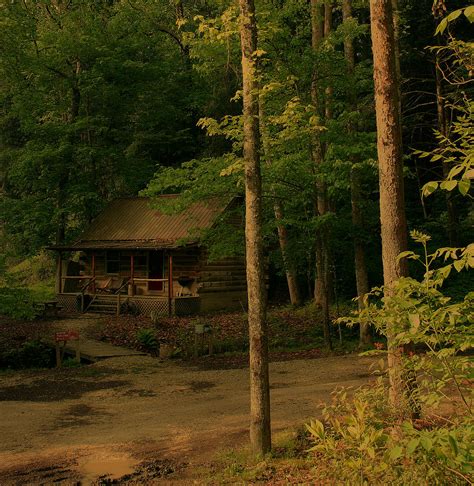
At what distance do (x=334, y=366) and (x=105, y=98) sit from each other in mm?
25433

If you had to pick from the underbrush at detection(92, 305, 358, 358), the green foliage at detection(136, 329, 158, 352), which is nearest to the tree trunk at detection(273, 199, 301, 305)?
the underbrush at detection(92, 305, 358, 358)

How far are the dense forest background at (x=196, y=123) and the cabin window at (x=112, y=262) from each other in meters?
3.34

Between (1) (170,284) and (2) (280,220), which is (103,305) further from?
(2) (280,220)

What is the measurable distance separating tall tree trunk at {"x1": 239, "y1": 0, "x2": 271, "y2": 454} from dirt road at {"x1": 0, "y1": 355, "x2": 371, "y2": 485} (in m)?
1.11

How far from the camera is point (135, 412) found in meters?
12.2

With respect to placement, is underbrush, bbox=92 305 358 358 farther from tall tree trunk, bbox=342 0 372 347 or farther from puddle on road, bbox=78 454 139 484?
puddle on road, bbox=78 454 139 484

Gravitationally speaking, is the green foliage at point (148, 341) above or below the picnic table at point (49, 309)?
below

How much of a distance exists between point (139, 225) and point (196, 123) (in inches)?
273

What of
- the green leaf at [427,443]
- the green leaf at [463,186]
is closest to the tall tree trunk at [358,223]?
the green leaf at [463,186]

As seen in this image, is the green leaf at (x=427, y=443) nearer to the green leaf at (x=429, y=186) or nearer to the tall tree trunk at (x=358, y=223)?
the green leaf at (x=429, y=186)

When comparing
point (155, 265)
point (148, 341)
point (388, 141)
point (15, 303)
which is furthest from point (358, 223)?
point (155, 265)

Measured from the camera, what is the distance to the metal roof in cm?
2942

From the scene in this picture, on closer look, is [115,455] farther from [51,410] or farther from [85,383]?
[85,383]

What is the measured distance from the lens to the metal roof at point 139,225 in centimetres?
2942
